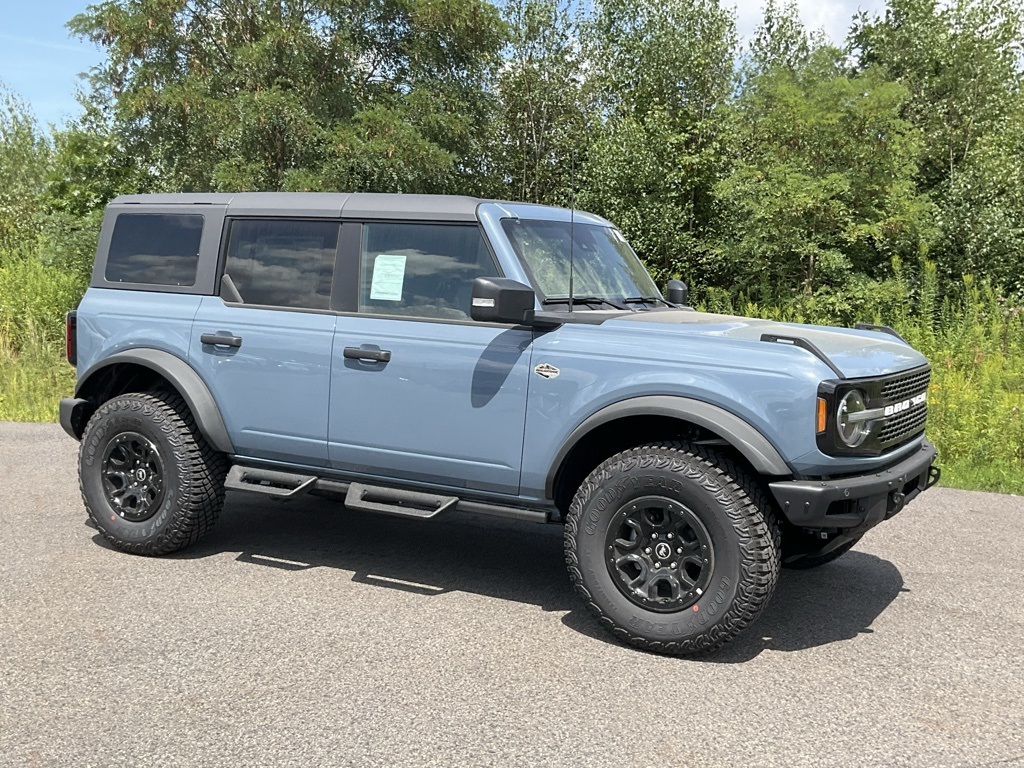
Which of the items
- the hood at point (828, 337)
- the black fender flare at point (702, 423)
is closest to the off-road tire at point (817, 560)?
the hood at point (828, 337)

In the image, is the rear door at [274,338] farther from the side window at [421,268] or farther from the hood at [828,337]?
the hood at [828,337]

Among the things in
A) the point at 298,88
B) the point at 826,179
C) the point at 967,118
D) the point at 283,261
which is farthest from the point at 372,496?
the point at 967,118

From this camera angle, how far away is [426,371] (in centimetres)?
485

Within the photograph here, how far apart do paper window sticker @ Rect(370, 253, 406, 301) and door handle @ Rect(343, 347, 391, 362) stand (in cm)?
30

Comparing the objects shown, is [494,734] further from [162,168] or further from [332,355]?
[162,168]

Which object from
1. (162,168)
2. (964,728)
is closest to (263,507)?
(964,728)

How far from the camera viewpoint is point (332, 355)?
5.10m

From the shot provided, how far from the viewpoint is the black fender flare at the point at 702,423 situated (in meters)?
4.09

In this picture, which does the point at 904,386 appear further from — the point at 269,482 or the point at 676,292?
the point at 269,482

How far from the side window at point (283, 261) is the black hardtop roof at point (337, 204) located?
0.23 ft

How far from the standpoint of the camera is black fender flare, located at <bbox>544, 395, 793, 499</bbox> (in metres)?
4.09

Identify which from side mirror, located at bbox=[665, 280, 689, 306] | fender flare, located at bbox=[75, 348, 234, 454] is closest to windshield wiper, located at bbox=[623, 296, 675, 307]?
side mirror, located at bbox=[665, 280, 689, 306]

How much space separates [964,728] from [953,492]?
4.55 m

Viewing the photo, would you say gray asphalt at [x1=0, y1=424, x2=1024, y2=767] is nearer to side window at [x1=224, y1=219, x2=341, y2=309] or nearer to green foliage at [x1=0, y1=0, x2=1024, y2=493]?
side window at [x1=224, y1=219, x2=341, y2=309]
